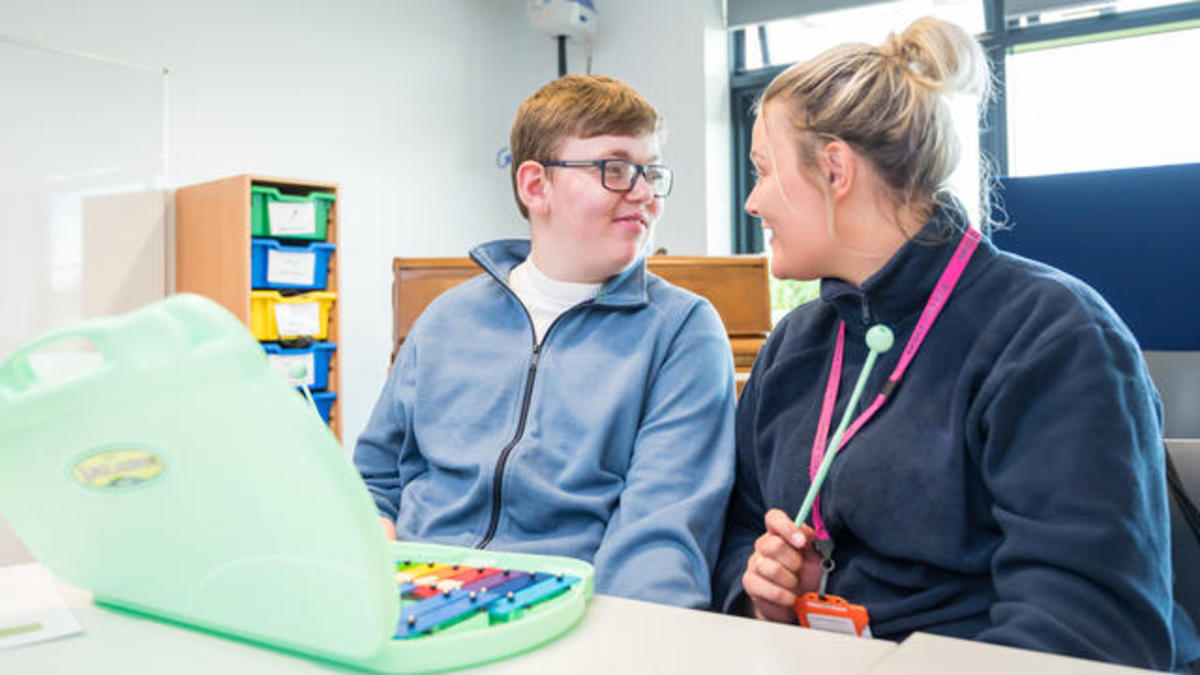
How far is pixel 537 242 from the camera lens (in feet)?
4.97

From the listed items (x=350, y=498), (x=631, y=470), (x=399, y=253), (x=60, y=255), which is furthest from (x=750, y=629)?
(x=399, y=253)

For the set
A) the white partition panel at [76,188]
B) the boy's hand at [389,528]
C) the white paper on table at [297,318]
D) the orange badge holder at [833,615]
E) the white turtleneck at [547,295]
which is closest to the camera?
the orange badge holder at [833,615]

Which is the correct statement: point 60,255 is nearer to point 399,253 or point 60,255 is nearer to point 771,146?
point 399,253

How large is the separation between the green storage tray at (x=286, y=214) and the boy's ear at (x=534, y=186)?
7.05 feet

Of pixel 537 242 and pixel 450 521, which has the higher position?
pixel 537 242

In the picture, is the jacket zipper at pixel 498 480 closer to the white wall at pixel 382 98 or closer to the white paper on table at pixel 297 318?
the white paper on table at pixel 297 318

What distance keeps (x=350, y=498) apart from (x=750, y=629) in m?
0.30

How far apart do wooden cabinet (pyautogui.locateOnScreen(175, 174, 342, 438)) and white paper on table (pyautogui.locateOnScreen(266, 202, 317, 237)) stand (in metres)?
0.09

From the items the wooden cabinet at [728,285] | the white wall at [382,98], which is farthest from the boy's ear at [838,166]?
the white wall at [382,98]

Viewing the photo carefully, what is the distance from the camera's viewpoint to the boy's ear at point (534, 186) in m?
1.50

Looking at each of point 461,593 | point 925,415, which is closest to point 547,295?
point 925,415

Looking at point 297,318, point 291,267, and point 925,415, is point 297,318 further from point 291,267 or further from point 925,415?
point 925,415

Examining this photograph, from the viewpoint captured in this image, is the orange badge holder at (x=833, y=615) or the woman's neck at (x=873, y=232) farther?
the woman's neck at (x=873, y=232)

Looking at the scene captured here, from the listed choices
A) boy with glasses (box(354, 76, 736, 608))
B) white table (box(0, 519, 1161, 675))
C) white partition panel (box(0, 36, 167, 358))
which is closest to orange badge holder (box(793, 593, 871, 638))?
boy with glasses (box(354, 76, 736, 608))
